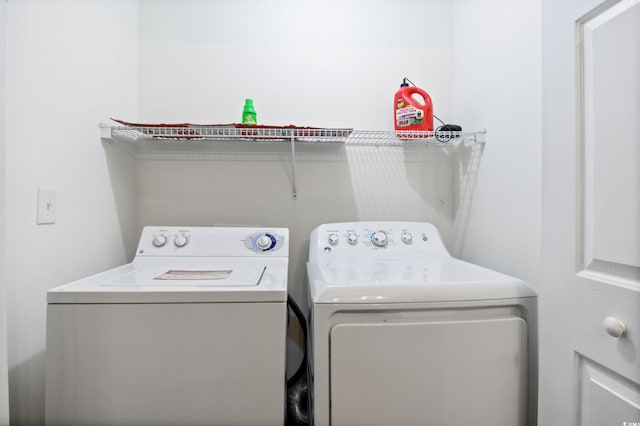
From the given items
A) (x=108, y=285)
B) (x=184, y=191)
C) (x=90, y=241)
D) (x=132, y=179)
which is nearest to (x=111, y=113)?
(x=132, y=179)

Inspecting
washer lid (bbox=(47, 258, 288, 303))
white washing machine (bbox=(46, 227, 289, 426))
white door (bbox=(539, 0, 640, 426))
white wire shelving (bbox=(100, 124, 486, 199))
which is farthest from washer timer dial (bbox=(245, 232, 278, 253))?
white door (bbox=(539, 0, 640, 426))

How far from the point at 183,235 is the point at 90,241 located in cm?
39

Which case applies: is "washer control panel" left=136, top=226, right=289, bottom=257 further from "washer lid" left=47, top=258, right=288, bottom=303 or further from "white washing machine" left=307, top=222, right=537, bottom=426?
"white washing machine" left=307, top=222, right=537, bottom=426

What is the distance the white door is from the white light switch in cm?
167

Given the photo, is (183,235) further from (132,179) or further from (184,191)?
(132,179)

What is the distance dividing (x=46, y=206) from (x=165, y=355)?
74cm

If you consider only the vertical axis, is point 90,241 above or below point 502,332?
above

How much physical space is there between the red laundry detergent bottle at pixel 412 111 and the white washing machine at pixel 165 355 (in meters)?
1.15

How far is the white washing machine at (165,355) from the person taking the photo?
0.83 meters

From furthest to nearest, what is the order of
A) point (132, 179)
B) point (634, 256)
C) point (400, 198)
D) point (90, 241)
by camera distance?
point (400, 198)
point (132, 179)
point (90, 241)
point (634, 256)

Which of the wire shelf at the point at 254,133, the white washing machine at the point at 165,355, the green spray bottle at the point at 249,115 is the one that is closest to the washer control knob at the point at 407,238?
the wire shelf at the point at 254,133

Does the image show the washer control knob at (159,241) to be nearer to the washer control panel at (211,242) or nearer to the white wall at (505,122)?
the washer control panel at (211,242)

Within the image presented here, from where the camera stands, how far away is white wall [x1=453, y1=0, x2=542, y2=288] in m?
1.15

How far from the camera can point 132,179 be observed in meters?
1.63
